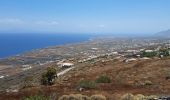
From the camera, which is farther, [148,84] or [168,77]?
[168,77]

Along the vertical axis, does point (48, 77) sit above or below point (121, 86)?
below

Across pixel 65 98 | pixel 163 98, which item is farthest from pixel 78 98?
pixel 163 98

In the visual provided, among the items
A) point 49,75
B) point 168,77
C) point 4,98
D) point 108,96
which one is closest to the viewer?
point 108,96

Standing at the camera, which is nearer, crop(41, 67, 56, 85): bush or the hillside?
the hillside

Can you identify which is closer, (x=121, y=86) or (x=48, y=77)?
(x=121, y=86)

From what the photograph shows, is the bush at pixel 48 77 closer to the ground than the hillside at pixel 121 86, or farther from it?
closer to the ground

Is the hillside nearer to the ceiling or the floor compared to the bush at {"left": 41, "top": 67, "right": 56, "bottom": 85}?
nearer to the ceiling

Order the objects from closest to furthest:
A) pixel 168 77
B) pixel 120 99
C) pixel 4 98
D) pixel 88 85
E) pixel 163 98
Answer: pixel 163 98 < pixel 120 99 < pixel 4 98 < pixel 88 85 < pixel 168 77

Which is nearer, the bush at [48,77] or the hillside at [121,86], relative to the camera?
the hillside at [121,86]

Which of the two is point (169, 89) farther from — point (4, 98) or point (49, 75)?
point (49, 75)

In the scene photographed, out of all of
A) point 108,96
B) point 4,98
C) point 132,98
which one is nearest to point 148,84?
point 108,96
